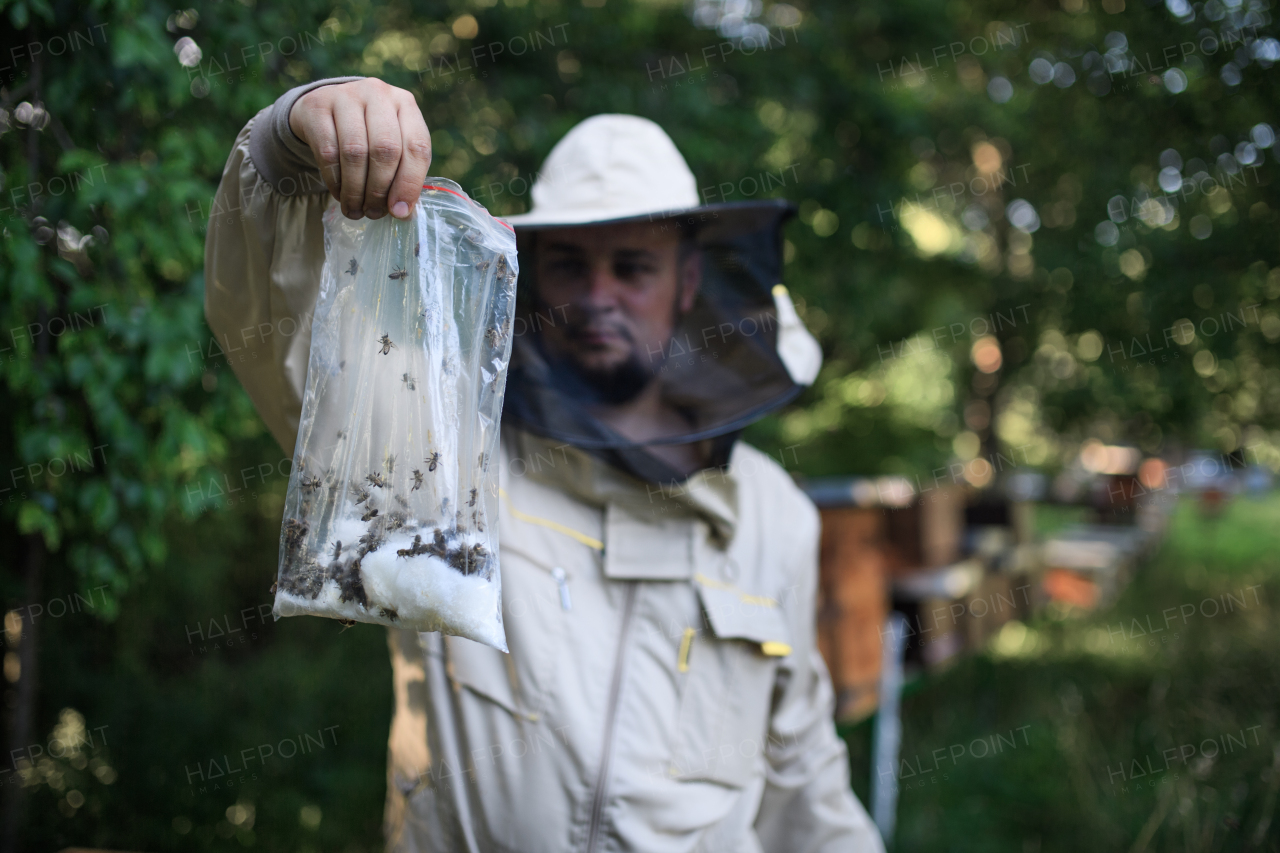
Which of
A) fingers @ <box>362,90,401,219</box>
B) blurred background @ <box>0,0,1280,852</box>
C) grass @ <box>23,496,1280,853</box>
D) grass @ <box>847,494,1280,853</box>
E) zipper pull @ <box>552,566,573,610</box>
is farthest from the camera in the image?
grass @ <box>23,496,1280,853</box>

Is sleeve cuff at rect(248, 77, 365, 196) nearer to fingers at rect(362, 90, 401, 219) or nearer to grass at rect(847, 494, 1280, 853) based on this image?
fingers at rect(362, 90, 401, 219)

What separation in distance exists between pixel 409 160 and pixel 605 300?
75 centimetres

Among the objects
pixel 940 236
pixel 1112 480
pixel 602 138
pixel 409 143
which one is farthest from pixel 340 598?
pixel 1112 480

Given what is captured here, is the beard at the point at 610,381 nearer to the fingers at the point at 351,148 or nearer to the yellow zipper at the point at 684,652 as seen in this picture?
the yellow zipper at the point at 684,652

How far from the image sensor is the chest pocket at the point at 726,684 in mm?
1585

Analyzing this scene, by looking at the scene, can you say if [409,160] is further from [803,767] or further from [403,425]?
[803,767]

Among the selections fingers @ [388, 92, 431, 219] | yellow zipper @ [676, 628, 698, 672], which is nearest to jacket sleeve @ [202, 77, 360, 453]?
fingers @ [388, 92, 431, 219]

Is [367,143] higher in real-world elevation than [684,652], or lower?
higher

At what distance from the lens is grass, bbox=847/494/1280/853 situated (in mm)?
3105

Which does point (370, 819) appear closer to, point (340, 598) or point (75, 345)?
point (75, 345)

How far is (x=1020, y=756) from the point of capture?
4078mm

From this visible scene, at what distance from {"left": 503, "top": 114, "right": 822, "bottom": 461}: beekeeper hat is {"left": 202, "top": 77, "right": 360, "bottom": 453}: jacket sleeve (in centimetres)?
44

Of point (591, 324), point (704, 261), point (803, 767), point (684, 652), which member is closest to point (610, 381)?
point (591, 324)

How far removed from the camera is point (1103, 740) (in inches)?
163
